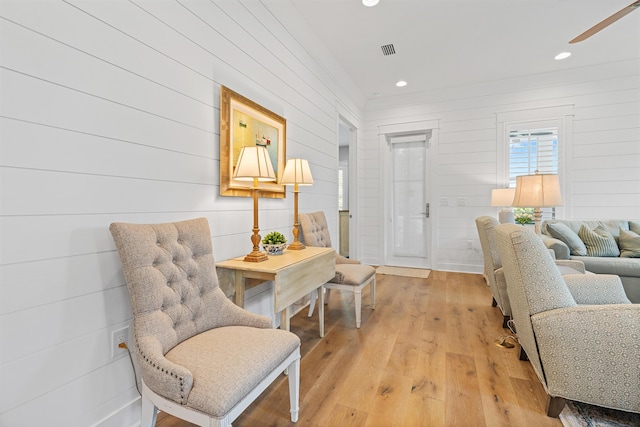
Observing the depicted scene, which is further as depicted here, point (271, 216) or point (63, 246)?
point (271, 216)

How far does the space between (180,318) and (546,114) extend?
17.0ft

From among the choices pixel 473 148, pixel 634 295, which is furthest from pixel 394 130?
pixel 634 295

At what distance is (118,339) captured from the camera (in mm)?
1384

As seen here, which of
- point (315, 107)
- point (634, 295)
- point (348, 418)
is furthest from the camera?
point (315, 107)

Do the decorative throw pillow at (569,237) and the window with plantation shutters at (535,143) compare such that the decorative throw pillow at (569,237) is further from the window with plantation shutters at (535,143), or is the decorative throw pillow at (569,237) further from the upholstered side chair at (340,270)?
the upholstered side chair at (340,270)

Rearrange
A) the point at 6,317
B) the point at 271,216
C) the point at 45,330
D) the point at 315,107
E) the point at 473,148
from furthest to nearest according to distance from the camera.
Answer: the point at 473,148 < the point at 315,107 < the point at 271,216 < the point at 45,330 < the point at 6,317

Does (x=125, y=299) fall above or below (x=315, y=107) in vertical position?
below

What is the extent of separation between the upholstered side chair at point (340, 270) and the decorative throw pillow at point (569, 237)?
2.20m

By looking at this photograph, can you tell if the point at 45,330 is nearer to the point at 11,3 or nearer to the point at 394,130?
the point at 11,3

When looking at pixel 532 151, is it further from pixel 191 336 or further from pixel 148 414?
pixel 148 414

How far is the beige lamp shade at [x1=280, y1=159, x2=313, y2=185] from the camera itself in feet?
8.23

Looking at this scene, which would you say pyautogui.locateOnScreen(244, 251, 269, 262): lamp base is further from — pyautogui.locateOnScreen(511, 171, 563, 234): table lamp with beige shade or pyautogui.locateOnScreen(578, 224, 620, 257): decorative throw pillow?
pyautogui.locateOnScreen(578, 224, 620, 257): decorative throw pillow

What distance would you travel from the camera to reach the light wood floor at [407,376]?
152 centimetres

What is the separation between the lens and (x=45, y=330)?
3.70 ft
